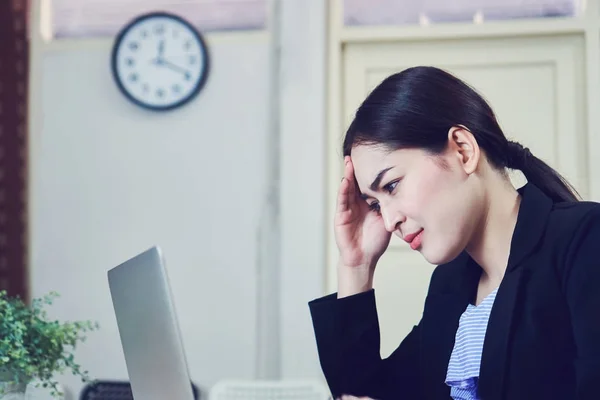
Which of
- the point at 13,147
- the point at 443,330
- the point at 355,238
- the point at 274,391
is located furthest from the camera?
the point at 13,147

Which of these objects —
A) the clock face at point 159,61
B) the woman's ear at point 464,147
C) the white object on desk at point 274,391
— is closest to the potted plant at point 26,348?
the woman's ear at point 464,147

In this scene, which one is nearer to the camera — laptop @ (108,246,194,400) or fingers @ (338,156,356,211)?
laptop @ (108,246,194,400)

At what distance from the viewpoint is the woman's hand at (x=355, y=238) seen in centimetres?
125

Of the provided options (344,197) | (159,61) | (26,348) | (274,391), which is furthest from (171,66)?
(26,348)

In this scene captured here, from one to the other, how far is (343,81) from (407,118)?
1.87 meters

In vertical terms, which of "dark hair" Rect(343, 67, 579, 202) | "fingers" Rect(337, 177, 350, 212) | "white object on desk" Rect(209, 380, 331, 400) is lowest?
"white object on desk" Rect(209, 380, 331, 400)

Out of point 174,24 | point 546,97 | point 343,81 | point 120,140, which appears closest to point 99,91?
point 120,140

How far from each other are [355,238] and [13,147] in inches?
85.2

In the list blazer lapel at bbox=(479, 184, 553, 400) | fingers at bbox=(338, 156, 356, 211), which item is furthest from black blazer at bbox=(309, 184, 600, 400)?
fingers at bbox=(338, 156, 356, 211)

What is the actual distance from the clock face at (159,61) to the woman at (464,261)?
5.84 ft

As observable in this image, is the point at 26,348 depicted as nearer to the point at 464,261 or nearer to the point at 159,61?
the point at 464,261

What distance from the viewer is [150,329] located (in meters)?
0.92

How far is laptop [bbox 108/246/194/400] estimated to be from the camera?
0.89m

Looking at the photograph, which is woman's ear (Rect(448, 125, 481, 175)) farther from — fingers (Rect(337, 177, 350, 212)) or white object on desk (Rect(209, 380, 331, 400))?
white object on desk (Rect(209, 380, 331, 400))
